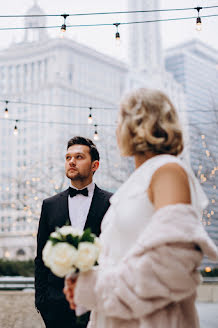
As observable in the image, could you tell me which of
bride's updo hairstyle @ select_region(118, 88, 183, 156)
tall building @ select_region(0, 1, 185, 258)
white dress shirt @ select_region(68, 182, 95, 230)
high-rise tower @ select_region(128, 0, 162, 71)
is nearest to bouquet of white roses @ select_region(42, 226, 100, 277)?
bride's updo hairstyle @ select_region(118, 88, 183, 156)

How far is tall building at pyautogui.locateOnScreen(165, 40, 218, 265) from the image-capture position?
55.5ft

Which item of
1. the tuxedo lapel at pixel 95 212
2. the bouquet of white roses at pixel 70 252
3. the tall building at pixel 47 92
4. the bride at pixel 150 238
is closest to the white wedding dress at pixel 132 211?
the bride at pixel 150 238

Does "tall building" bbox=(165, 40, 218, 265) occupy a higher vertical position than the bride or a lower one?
higher

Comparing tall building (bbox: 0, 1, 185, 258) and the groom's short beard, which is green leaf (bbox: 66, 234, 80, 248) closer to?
the groom's short beard

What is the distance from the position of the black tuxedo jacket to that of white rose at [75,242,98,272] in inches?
54.0

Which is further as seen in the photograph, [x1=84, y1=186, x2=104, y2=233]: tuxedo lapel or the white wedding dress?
[x1=84, y1=186, x2=104, y2=233]: tuxedo lapel

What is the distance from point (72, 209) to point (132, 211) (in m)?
1.58

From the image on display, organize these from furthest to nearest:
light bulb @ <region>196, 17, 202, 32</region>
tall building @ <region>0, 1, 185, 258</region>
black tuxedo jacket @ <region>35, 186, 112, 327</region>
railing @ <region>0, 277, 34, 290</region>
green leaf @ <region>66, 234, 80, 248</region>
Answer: tall building @ <region>0, 1, 185, 258</region> → railing @ <region>0, 277, 34, 290</region> → light bulb @ <region>196, 17, 202, 32</region> → black tuxedo jacket @ <region>35, 186, 112, 327</region> → green leaf @ <region>66, 234, 80, 248</region>

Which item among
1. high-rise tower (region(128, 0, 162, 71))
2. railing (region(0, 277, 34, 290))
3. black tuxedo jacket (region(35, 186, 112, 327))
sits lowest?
railing (region(0, 277, 34, 290))

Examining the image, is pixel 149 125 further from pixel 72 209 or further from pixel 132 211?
pixel 72 209

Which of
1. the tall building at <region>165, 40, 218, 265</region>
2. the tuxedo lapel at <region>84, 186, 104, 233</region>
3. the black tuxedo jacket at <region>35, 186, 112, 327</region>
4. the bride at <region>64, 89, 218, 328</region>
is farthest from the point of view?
the tall building at <region>165, 40, 218, 265</region>

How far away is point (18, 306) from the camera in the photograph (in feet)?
21.8

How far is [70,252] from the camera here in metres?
1.50

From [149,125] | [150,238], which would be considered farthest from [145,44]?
[150,238]
